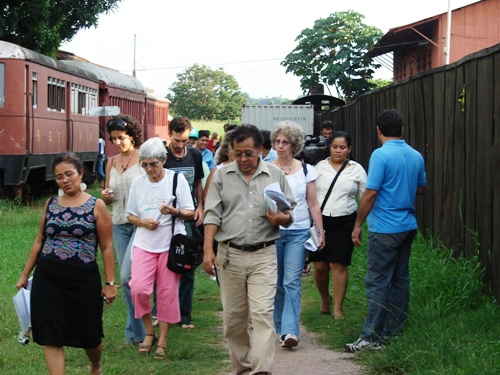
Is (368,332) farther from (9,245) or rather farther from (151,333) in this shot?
(9,245)

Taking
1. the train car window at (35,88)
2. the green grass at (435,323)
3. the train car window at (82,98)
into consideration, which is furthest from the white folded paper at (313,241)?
the train car window at (82,98)

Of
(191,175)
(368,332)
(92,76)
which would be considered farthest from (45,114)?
(368,332)

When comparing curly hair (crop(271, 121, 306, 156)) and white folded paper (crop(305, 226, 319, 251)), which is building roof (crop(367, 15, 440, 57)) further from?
white folded paper (crop(305, 226, 319, 251))

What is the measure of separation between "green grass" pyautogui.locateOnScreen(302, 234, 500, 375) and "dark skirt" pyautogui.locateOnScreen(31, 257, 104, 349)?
2.07 metres

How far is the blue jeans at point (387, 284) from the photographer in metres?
7.18

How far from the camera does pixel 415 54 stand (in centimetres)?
3791

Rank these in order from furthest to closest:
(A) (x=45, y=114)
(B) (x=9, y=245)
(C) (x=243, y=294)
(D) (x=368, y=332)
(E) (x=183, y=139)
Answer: (A) (x=45, y=114), (B) (x=9, y=245), (E) (x=183, y=139), (D) (x=368, y=332), (C) (x=243, y=294)

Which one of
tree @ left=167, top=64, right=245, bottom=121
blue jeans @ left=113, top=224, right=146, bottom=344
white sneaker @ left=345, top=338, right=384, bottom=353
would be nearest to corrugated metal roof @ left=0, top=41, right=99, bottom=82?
blue jeans @ left=113, top=224, right=146, bottom=344

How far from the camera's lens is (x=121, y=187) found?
7.64m

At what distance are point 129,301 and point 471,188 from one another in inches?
129

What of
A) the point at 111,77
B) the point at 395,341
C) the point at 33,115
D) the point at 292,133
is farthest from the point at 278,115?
the point at 395,341

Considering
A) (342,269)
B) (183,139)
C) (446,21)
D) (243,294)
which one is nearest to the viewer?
(243,294)

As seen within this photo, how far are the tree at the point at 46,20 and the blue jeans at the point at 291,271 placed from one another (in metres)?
21.1

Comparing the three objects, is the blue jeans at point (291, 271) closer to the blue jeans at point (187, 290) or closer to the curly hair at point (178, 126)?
the blue jeans at point (187, 290)
